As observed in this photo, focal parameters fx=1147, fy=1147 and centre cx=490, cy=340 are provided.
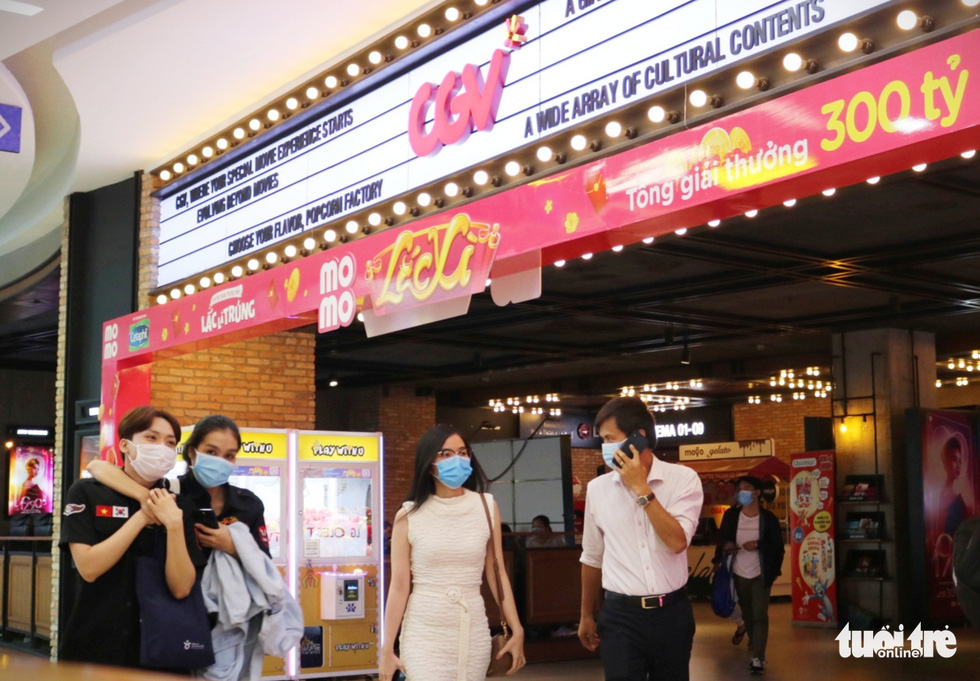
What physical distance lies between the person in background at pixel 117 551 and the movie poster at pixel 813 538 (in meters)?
11.8

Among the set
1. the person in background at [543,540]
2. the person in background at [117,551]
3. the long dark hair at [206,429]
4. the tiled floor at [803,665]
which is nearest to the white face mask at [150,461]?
the person in background at [117,551]

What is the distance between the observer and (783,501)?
855 inches

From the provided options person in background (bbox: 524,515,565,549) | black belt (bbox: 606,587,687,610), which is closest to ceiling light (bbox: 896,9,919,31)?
black belt (bbox: 606,587,687,610)

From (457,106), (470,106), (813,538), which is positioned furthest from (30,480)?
(470,106)

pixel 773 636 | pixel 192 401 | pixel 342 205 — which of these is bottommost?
pixel 773 636

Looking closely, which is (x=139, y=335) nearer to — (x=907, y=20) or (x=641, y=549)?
(x=641, y=549)

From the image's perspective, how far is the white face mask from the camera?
368cm

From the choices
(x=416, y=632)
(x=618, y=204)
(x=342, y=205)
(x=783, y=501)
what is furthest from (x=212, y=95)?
(x=783, y=501)

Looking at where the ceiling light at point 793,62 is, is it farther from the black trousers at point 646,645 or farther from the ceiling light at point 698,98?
the black trousers at point 646,645

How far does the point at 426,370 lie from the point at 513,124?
42.1ft

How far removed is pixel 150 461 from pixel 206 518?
31cm

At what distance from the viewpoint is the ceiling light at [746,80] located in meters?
5.19

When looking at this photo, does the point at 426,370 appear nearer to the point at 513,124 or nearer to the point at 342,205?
the point at 342,205

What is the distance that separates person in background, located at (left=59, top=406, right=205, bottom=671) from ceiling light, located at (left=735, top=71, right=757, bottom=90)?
3.08m
